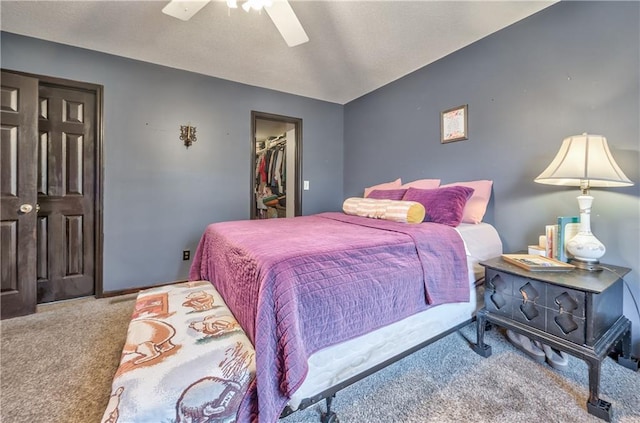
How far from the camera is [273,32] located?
233cm

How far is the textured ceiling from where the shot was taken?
2006 mm

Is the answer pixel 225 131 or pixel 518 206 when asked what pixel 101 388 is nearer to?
pixel 225 131

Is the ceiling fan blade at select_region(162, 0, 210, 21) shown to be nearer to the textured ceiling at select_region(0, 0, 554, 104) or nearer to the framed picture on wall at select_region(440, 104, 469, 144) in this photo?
the textured ceiling at select_region(0, 0, 554, 104)

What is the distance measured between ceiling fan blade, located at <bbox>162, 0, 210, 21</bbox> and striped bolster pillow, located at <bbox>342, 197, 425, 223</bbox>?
1852mm

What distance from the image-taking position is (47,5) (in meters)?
1.99

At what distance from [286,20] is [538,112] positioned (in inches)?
78.1

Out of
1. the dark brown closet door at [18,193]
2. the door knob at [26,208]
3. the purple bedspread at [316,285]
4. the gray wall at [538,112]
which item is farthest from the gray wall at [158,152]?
the gray wall at [538,112]

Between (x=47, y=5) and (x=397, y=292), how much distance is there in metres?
3.18

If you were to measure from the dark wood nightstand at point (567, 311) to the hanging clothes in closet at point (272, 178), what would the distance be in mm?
3455

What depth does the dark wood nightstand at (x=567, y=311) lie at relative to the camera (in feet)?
4.27

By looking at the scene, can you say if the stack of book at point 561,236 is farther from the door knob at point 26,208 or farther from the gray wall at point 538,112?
the door knob at point 26,208

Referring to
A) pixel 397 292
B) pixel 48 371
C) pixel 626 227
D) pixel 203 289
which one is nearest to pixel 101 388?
pixel 48 371

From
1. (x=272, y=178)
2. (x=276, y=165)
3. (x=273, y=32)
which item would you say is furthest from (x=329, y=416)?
(x=272, y=178)

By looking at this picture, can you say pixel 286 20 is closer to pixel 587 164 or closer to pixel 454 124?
pixel 454 124
